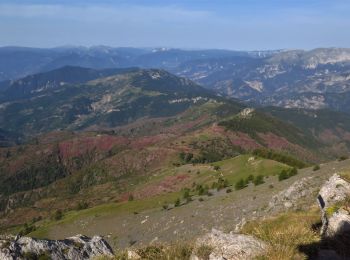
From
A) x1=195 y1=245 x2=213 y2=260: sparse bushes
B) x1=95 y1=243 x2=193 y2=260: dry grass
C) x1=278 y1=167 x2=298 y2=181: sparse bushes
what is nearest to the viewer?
x1=195 y1=245 x2=213 y2=260: sparse bushes

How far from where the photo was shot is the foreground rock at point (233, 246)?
15133mm

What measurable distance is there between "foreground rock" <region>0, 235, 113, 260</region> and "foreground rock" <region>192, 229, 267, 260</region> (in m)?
10.7

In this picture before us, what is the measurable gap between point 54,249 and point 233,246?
47.4 feet

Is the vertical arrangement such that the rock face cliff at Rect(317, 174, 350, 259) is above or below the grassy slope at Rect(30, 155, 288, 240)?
above

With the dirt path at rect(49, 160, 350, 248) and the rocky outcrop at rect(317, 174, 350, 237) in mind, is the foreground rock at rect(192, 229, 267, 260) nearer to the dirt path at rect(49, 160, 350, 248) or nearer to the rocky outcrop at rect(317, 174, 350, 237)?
the rocky outcrop at rect(317, 174, 350, 237)

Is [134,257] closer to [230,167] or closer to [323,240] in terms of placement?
[323,240]

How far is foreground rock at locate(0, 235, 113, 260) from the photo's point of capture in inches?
1027

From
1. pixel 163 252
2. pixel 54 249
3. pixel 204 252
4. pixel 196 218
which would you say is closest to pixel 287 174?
pixel 196 218

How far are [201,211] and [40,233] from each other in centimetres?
5088

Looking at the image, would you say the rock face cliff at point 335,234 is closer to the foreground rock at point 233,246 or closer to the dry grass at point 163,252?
the foreground rock at point 233,246

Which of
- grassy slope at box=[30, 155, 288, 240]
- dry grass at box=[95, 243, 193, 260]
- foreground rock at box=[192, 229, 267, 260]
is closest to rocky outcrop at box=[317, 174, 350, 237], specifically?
foreground rock at box=[192, 229, 267, 260]

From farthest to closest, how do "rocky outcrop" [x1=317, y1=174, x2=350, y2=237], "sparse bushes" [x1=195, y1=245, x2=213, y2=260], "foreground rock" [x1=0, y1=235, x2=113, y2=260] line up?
"foreground rock" [x1=0, y1=235, x2=113, y2=260]
"rocky outcrop" [x1=317, y1=174, x2=350, y2=237]
"sparse bushes" [x1=195, y1=245, x2=213, y2=260]

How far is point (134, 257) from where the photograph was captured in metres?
17.3

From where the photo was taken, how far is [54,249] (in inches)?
1054
